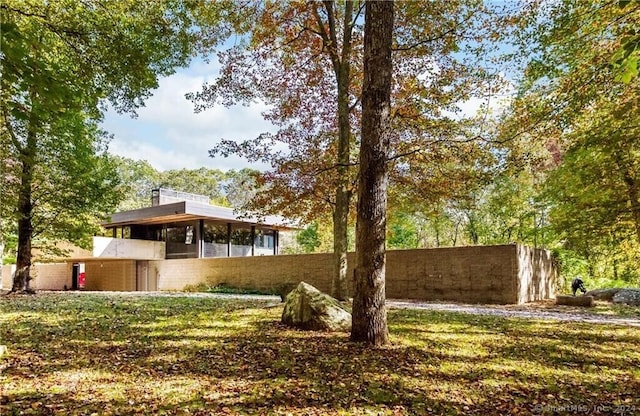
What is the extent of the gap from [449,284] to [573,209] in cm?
405

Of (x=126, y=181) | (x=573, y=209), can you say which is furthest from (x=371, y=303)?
(x=126, y=181)

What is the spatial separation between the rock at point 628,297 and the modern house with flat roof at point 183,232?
13.0 m

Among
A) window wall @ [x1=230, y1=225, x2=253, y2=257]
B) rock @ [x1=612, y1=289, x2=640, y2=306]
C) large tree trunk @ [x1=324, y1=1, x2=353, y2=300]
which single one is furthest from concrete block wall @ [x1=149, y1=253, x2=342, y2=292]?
rock @ [x1=612, y1=289, x2=640, y2=306]

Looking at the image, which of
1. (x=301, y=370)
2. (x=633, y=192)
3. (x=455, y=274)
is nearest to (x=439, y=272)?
(x=455, y=274)

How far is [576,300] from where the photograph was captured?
10.8 metres

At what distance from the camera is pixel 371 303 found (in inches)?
192

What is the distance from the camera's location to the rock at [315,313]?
18.7 ft

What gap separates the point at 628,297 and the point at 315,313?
461 inches

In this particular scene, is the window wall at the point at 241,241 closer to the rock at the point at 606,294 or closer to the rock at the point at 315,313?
the rock at the point at 606,294

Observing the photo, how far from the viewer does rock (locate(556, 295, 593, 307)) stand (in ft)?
34.9

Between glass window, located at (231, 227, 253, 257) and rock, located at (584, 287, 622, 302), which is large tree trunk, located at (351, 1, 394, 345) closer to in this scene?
rock, located at (584, 287, 622, 302)

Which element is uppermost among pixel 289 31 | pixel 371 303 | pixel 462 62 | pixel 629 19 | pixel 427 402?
pixel 289 31

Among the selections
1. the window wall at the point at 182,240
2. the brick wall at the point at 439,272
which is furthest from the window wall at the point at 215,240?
the brick wall at the point at 439,272

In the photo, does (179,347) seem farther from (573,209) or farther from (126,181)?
(126,181)
